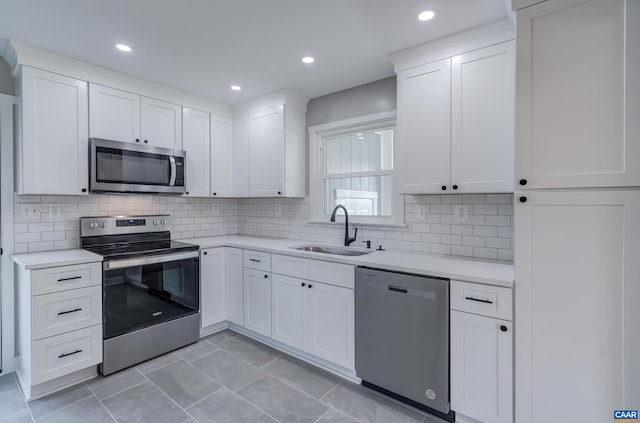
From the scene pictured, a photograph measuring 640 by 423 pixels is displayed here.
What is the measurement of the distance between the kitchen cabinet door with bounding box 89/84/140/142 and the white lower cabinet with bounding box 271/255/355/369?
1781 millimetres

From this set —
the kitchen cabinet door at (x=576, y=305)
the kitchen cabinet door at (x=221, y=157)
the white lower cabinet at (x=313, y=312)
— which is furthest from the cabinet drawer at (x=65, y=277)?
the kitchen cabinet door at (x=576, y=305)

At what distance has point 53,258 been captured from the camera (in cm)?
223

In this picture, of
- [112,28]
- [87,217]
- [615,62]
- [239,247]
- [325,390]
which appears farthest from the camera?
[239,247]

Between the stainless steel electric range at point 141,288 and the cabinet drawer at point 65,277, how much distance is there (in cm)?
6

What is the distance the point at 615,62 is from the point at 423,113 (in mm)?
1046

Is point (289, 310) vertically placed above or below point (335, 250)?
below

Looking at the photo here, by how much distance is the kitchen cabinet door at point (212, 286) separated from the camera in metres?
3.03

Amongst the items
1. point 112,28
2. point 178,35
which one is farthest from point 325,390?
point 112,28

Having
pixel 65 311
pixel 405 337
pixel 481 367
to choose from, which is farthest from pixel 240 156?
pixel 481 367

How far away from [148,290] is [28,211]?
114 cm

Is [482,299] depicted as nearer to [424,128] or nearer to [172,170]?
[424,128]

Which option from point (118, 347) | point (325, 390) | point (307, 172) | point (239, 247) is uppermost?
point (307, 172)

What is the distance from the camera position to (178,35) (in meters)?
2.11

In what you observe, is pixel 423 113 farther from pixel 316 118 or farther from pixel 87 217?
pixel 87 217
